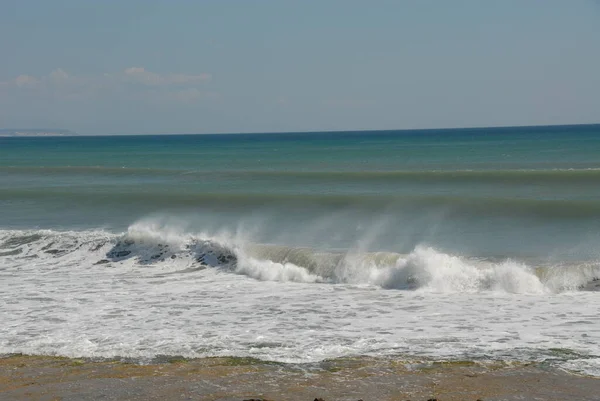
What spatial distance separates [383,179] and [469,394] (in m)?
27.1

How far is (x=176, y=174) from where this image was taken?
4300cm

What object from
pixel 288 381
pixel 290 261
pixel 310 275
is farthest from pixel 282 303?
pixel 288 381

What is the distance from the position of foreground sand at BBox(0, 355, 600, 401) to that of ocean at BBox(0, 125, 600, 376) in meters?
0.43

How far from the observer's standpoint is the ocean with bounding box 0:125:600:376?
10.3 metres

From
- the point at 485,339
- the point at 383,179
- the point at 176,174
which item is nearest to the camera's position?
the point at 485,339

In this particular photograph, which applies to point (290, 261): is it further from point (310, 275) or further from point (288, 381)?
point (288, 381)

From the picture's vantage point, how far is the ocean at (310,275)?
10.3 meters

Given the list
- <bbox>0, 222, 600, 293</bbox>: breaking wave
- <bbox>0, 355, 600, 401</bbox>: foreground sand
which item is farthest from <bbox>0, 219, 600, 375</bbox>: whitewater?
<bbox>0, 355, 600, 401</bbox>: foreground sand

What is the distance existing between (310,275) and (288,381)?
6.77 metres

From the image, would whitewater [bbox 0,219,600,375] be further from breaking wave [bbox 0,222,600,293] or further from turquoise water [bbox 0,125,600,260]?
turquoise water [bbox 0,125,600,260]

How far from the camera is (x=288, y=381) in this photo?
28.2 feet

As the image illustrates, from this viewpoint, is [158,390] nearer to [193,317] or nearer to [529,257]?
[193,317]

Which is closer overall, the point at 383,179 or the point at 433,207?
the point at 433,207

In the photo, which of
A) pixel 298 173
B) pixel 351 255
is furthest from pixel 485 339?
pixel 298 173
